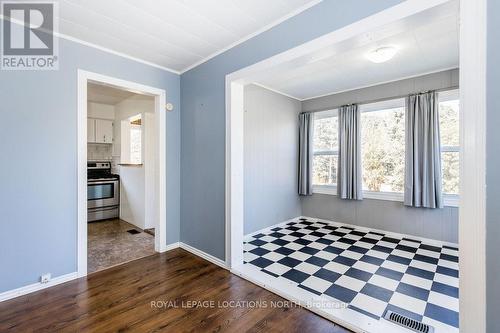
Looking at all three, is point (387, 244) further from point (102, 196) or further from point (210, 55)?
point (102, 196)

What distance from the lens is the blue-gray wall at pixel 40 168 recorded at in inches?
81.0

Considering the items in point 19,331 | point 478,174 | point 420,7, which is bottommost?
point 19,331

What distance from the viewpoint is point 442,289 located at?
221cm

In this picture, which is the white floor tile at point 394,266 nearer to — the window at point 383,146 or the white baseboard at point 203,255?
the window at point 383,146

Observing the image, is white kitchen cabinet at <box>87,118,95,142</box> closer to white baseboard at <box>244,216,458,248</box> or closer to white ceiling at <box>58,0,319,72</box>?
white ceiling at <box>58,0,319,72</box>

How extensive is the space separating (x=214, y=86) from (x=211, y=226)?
66.0 inches

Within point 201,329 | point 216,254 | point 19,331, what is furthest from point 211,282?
point 19,331

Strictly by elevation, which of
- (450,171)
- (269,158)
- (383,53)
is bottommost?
(450,171)

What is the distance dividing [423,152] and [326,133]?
5.44 feet

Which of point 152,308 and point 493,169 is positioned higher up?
point 493,169

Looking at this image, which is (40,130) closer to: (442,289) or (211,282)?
(211,282)

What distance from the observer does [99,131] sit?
511 centimetres

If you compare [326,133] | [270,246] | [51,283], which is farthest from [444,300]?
[51,283]

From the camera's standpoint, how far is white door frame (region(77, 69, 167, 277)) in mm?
2434
